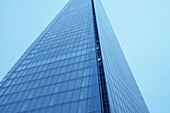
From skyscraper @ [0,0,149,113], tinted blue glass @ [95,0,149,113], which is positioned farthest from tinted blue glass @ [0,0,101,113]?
tinted blue glass @ [95,0,149,113]

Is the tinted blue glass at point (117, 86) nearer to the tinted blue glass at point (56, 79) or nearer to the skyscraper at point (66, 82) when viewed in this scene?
the skyscraper at point (66, 82)

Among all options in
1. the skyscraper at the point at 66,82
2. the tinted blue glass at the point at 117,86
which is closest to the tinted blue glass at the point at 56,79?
the skyscraper at the point at 66,82

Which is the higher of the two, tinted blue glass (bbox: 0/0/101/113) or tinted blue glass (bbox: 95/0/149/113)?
tinted blue glass (bbox: 0/0/101/113)

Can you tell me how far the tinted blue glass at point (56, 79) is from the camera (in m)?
31.2

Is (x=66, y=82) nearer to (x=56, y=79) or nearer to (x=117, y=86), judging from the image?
(x=56, y=79)

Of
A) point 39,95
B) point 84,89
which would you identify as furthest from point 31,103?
point 84,89

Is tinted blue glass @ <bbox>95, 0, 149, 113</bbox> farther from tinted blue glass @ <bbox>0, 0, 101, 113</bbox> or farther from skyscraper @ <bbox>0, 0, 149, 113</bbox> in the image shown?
tinted blue glass @ <bbox>0, 0, 101, 113</bbox>

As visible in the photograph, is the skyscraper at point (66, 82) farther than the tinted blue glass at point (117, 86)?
No

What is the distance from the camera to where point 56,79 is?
128 ft

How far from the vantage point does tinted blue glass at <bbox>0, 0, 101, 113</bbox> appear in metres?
31.2

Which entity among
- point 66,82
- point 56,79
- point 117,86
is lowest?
point 117,86


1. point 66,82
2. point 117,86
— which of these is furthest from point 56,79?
point 117,86

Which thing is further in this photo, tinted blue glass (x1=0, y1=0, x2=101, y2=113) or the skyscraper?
tinted blue glass (x1=0, y1=0, x2=101, y2=113)

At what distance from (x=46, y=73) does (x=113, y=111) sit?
Answer: 21.2 metres
